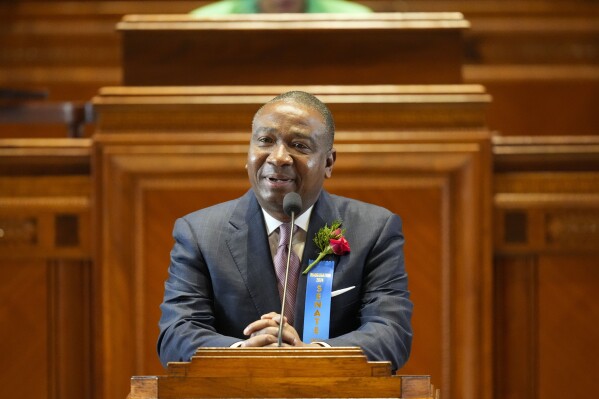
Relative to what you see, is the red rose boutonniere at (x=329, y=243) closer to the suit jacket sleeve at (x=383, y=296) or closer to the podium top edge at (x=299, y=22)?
the suit jacket sleeve at (x=383, y=296)

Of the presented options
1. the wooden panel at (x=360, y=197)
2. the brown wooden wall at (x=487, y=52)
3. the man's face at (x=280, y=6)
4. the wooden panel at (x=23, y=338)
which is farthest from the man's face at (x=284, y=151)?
the brown wooden wall at (x=487, y=52)

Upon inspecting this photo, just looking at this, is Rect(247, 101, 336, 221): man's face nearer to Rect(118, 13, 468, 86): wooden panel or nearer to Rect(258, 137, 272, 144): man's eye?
Rect(258, 137, 272, 144): man's eye

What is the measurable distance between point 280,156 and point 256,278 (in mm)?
324

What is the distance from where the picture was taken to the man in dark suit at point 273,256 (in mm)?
2508

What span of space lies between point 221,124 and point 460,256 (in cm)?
89

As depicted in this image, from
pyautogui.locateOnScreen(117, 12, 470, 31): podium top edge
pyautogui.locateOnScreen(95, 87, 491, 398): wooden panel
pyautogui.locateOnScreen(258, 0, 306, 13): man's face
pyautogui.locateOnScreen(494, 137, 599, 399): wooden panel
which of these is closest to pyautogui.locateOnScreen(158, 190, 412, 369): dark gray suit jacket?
pyautogui.locateOnScreen(95, 87, 491, 398): wooden panel

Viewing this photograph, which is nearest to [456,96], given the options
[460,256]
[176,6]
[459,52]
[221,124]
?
[459,52]

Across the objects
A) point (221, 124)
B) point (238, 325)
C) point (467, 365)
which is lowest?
point (467, 365)

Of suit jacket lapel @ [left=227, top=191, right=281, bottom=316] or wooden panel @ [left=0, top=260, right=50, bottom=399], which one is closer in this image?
suit jacket lapel @ [left=227, top=191, right=281, bottom=316]

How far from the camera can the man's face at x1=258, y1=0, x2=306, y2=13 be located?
4.58 m

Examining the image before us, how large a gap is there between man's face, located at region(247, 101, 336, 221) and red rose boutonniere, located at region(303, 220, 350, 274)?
0.12 metres

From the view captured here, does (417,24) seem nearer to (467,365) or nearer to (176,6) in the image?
(467,365)

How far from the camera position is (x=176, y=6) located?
18.6 feet

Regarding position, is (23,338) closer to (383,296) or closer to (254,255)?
(254,255)
